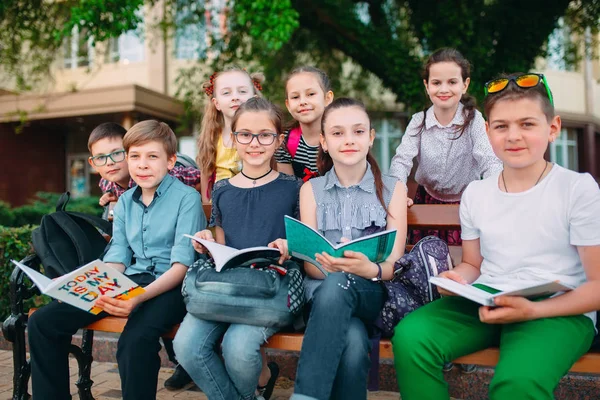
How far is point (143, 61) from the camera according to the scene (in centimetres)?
1689

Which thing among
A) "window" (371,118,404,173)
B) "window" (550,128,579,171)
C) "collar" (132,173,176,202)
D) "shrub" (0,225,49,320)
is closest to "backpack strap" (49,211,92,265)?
"collar" (132,173,176,202)

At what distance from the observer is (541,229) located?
2.15m

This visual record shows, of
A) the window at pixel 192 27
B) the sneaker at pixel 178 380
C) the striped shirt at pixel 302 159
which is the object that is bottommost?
the sneaker at pixel 178 380

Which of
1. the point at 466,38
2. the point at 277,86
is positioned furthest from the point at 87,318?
the point at 277,86

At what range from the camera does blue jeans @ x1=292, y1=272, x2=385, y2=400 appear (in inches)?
82.1

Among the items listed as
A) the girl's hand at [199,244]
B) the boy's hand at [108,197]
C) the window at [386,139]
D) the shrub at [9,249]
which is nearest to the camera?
the girl's hand at [199,244]

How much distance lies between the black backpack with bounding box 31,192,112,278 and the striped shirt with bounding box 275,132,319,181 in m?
1.15

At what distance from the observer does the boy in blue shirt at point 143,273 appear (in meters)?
2.48

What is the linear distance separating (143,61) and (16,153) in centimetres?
489

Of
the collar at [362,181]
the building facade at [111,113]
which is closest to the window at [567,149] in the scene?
the building facade at [111,113]

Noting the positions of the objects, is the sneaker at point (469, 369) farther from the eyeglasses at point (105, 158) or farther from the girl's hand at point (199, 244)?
the eyeglasses at point (105, 158)

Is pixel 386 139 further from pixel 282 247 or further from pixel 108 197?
pixel 282 247

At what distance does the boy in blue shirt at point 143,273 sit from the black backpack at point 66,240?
0.16 metres

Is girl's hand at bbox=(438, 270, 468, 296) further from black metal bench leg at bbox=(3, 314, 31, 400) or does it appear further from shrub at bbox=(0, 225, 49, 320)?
shrub at bbox=(0, 225, 49, 320)
